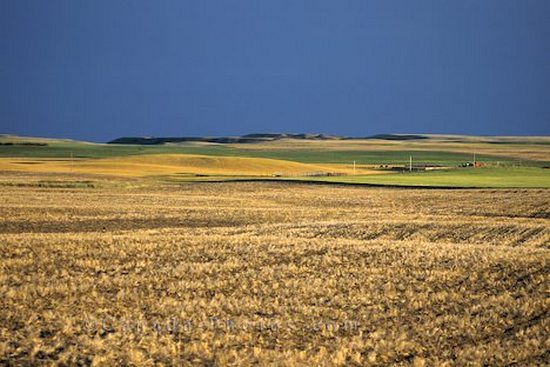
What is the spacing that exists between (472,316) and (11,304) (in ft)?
31.5

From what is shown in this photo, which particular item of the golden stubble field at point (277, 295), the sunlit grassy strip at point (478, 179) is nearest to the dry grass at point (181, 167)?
the sunlit grassy strip at point (478, 179)

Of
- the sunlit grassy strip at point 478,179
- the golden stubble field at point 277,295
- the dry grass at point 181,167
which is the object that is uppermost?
the dry grass at point 181,167

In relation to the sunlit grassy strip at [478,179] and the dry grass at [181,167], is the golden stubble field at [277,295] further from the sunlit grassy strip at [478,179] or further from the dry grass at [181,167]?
the dry grass at [181,167]

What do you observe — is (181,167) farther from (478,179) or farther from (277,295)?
(277,295)

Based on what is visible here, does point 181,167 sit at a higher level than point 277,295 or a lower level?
higher

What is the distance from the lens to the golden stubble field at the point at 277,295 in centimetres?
1228

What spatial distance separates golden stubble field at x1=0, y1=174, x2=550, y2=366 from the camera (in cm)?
1228

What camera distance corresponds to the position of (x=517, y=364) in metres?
11.5

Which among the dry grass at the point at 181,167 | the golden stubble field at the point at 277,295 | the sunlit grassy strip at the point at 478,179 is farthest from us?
the dry grass at the point at 181,167

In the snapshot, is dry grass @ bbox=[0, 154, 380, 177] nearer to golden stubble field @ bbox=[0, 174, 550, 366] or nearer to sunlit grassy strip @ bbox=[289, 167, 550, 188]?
sunlit grassy strip @ bbox=[289, 167, 550, 188]

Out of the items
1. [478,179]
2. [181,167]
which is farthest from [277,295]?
[181,167]

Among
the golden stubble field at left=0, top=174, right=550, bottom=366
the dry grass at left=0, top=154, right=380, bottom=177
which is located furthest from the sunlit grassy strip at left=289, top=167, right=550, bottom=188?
the golden stubble field at left=0, top=174, right=550, bottom=366

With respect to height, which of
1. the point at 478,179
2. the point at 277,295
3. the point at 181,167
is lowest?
the point at 277,295

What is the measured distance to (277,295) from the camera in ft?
53.1
